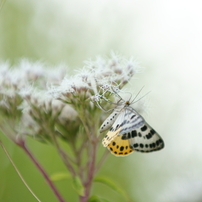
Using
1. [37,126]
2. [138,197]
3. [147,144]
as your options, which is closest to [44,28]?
[138,197]

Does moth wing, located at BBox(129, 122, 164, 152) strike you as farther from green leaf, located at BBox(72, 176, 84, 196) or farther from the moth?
green leaf, located at BBox(72, 176, 84, 196)

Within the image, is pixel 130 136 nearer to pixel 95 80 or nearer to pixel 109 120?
pixel 109 120

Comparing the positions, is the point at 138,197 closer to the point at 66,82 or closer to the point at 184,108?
the point at 184,108

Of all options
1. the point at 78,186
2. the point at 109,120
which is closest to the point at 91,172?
the point at 78,186

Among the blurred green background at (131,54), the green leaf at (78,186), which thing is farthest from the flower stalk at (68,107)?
the blurred green background at (131,54)

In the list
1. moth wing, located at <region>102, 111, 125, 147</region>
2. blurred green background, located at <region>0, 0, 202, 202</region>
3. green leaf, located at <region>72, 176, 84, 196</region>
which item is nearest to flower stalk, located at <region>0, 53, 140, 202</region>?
green leaf, located at <region>72, 176, 84, 196</region>

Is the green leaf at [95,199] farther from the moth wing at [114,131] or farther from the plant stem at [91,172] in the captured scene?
the moth wing at [114,131]
